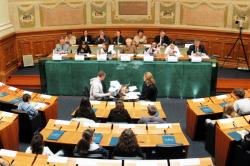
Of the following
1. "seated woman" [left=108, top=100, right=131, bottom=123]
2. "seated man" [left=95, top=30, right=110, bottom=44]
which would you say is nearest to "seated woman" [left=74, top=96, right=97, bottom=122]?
"seated woman" [left=108, top=100, right=131, bottom=123]

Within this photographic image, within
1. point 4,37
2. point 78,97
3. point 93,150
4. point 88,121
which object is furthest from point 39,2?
point 93,150

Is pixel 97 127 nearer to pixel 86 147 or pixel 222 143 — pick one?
pixel 86 147

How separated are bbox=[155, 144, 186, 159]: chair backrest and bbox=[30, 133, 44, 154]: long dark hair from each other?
1742 mm

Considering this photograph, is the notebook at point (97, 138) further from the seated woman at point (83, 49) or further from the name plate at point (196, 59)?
the seated woman at point (83, 49)

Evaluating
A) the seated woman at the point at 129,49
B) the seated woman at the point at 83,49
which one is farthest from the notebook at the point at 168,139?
the seated woman at the point at 83,49

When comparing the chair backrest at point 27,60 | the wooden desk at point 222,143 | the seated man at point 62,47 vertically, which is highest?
the seated man at point 62,47

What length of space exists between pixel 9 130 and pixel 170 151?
2.94m

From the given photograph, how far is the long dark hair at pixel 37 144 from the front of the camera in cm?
518

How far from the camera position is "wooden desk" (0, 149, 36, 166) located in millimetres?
5012

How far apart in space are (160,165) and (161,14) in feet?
29.8

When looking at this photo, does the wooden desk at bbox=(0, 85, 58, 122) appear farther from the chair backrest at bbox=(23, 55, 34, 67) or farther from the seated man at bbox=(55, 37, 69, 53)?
the chair backrest at bbox=(23, 55, 34, 67)

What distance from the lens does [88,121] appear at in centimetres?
664

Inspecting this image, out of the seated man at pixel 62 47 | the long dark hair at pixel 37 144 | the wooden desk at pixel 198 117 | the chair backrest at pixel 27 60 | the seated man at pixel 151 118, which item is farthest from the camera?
the chair backrest at pixel 27 60

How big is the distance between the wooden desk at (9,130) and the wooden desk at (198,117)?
3.53 metres
